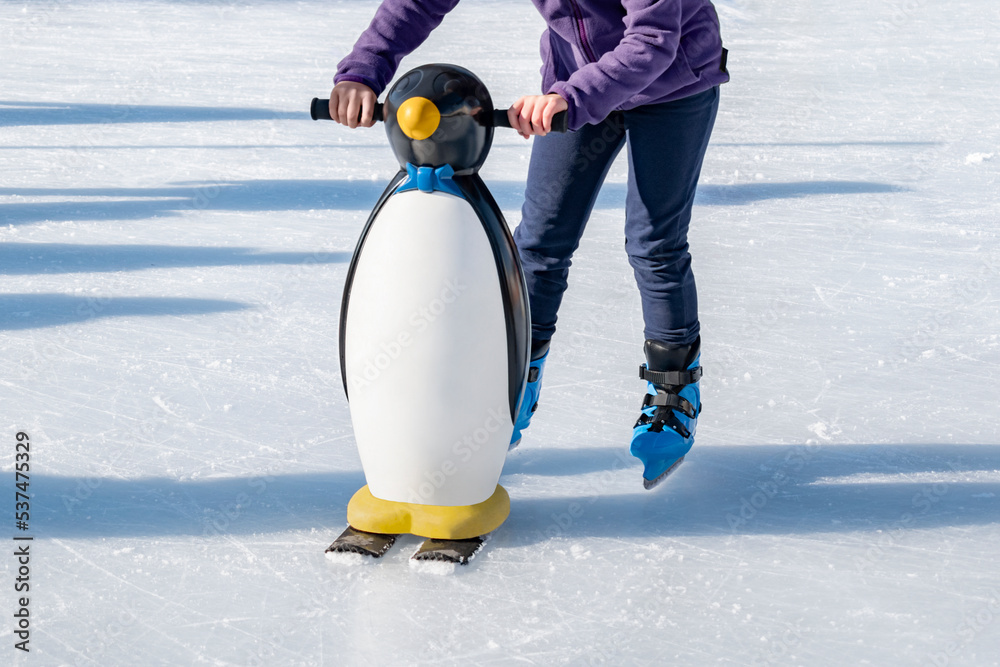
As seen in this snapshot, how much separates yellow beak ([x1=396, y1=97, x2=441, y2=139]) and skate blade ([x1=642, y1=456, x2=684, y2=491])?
0.81 m

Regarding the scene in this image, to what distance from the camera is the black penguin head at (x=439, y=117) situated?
1.55 metres

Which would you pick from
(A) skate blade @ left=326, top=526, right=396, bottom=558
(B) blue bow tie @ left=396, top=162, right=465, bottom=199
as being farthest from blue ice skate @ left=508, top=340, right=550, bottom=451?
(B) blue bow tie @ left=396, top=162, right=465, bottom=199

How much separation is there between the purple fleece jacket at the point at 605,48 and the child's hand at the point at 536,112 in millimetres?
46

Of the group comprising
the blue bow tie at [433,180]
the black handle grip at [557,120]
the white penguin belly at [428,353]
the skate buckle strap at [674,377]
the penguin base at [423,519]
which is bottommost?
the penguin base at [423,519]

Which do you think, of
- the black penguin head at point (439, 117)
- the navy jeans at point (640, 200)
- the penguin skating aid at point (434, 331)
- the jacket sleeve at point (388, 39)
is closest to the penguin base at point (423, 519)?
the penguin skating aid at point (434, 331)

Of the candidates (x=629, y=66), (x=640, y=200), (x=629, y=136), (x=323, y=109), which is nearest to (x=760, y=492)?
(x=640, y=200)

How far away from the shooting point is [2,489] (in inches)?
76.9

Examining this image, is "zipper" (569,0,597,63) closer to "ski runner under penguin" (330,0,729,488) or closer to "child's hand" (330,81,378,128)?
"ski runner under penguin" (330,0,729,488)

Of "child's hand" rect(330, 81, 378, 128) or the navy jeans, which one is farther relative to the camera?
the navy jeans

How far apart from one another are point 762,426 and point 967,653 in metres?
0.81

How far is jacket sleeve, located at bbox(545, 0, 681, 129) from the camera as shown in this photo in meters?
1.61

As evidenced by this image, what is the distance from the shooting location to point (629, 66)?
1.62 meters

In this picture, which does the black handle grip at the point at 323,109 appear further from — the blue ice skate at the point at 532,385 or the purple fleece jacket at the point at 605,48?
the blue ice skate at the point at 532,385

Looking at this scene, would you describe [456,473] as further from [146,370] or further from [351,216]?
[351,216]
